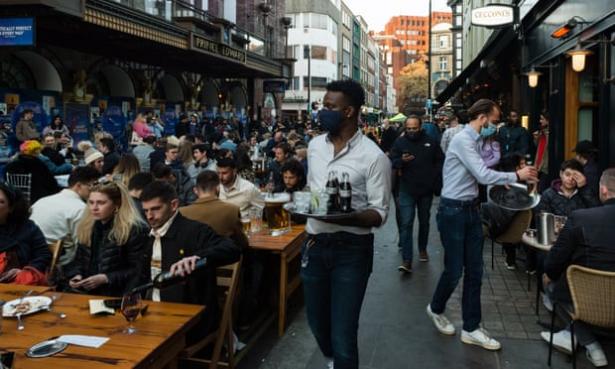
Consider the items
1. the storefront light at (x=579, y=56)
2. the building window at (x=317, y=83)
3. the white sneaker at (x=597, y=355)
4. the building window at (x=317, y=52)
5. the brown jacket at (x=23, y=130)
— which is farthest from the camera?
the building window at (x=317, y=52)

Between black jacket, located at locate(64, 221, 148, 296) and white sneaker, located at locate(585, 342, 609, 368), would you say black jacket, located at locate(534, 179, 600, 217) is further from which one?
black jacket, located at locate(64, 221, 148, 296)

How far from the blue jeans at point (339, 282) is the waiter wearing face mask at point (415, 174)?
157 inches

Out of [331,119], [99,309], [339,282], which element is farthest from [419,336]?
[99,309]

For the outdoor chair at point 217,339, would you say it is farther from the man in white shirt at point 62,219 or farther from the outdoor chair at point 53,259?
the man in white shirt at point 62,219

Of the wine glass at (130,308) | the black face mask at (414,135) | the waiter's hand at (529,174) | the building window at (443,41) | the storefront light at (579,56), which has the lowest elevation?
the wine glass at (130,308)

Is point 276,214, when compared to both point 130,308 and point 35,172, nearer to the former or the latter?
point 130,308

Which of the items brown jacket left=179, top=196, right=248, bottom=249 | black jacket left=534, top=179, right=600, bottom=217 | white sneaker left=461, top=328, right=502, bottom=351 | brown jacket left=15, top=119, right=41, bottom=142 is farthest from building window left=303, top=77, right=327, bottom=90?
white sneaker left=461, top=328, right=502, bottom=351

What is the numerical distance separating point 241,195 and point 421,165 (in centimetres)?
252

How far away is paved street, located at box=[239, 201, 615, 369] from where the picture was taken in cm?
466

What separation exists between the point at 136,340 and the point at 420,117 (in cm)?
582

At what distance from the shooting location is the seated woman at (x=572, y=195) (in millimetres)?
5922

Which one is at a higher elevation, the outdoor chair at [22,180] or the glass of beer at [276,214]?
the outdoor chair at [22,180]

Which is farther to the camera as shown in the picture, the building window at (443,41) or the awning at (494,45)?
the building window at (443,41)

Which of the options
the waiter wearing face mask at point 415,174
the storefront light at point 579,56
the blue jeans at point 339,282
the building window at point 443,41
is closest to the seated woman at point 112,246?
the blue jeans at point 339,282
